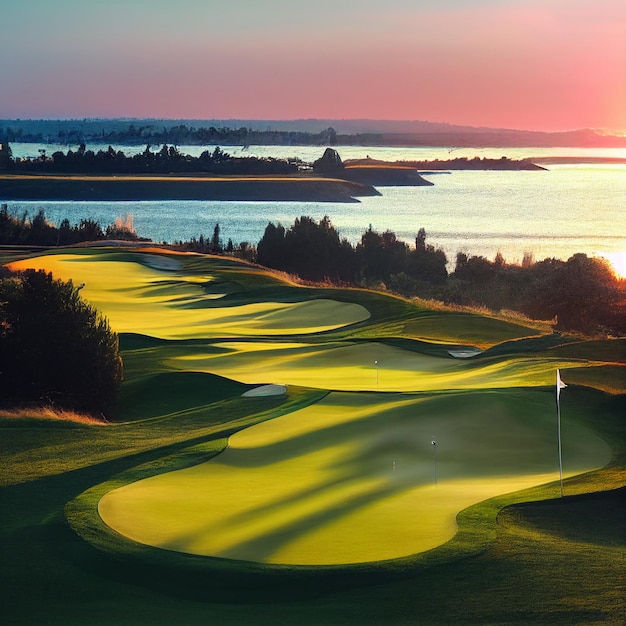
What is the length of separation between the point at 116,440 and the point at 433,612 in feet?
29.3

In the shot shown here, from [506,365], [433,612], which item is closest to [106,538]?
[433,612]

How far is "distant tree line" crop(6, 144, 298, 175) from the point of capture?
172 meters

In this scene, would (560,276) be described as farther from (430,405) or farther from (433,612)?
(433,612)

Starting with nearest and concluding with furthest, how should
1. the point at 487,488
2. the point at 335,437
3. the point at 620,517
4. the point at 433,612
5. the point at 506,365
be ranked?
the point at 433,612 < the point at 620,517 < the point at 487,488 < the point at 335,437 < the point at 506,365

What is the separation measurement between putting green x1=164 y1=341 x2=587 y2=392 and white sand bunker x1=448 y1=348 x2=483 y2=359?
443 mm

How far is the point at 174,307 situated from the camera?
3962 cm

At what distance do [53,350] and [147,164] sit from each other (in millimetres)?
158820

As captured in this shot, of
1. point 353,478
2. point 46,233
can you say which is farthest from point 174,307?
point 46,233

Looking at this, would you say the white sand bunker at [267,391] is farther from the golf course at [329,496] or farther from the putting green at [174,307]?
the putting green at [174,307]

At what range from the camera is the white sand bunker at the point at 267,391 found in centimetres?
2077

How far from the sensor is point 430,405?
1691 cm

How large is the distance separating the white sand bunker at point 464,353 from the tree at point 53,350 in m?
8.51

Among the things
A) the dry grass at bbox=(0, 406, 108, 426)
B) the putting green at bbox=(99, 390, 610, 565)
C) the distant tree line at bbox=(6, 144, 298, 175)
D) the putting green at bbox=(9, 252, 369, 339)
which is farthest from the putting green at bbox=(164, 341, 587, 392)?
the distant tree line at bbox=(6, 144, 298, 175)

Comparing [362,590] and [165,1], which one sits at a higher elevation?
[165,1]
